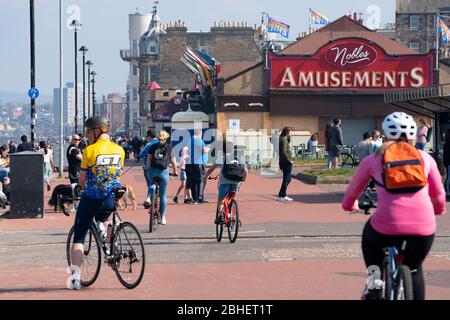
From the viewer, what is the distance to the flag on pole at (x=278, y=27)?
8419 cm

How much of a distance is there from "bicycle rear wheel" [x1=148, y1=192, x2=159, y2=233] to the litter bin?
3.25 meters

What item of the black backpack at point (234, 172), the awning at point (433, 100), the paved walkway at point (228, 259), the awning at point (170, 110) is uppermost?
the awning at point (170, 110)

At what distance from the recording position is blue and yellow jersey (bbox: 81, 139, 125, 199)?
34.0 feet

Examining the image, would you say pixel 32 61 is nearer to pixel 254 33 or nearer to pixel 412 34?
pixel 254 33

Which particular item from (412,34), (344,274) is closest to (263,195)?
(344,274)

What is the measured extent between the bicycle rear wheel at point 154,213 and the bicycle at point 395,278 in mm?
9451

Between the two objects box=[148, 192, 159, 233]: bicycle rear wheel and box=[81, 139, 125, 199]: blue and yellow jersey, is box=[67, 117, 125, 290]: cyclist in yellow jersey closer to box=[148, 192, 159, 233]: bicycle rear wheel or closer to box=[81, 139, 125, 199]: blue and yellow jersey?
box=[81, 139, 125, 199]: blue and yellow jersey

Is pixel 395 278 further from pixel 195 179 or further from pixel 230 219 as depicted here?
pixel 195 179

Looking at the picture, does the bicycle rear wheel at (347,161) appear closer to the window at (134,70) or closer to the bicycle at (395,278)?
the bicycle at (395,278)

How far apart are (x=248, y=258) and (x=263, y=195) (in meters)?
13.1

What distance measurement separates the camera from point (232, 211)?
49.1 ft

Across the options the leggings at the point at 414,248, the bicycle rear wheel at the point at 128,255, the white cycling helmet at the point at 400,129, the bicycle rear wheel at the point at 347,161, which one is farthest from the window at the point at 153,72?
the leggings at the point at 414,248

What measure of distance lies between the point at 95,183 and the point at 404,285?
4.17 metres
